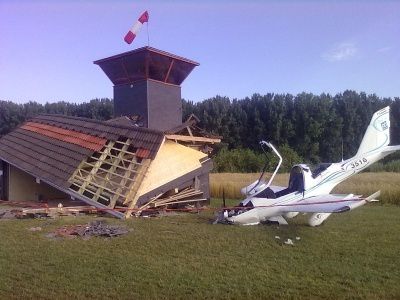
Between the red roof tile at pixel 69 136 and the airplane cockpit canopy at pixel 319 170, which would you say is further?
the red roof tile at pixel 69 136

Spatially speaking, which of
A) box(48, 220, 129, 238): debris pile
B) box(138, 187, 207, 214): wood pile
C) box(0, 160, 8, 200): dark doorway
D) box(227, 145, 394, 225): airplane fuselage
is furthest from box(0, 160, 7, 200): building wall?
box(227, 145, 394, 225): airplane fuselage

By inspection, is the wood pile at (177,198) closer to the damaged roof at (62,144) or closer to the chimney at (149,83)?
the damaged roof at (62,144)

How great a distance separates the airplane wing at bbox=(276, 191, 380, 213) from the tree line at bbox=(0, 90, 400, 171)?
33.7 metres

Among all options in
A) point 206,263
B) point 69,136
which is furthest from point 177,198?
point 206,263

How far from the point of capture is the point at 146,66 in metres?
17.7

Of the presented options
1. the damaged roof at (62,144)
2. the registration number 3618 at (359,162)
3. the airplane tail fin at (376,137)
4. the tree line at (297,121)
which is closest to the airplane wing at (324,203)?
the registration number 3618 at (359,162)

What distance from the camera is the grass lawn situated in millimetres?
5570

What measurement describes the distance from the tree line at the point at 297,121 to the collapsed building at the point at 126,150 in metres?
26.7

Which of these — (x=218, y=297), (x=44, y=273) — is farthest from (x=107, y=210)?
(x=218, y=297)

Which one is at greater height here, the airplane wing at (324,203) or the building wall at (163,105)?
the building wall at (163,105)

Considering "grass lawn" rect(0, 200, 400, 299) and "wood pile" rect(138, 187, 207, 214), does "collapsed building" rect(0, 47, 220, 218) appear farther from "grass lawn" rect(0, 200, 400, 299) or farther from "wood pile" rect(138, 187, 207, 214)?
"grass lawn" rect(0, 200, 400, 299)

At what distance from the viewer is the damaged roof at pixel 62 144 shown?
1379 cm

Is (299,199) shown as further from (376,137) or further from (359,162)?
(376,137)

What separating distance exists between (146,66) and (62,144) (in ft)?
16.3
